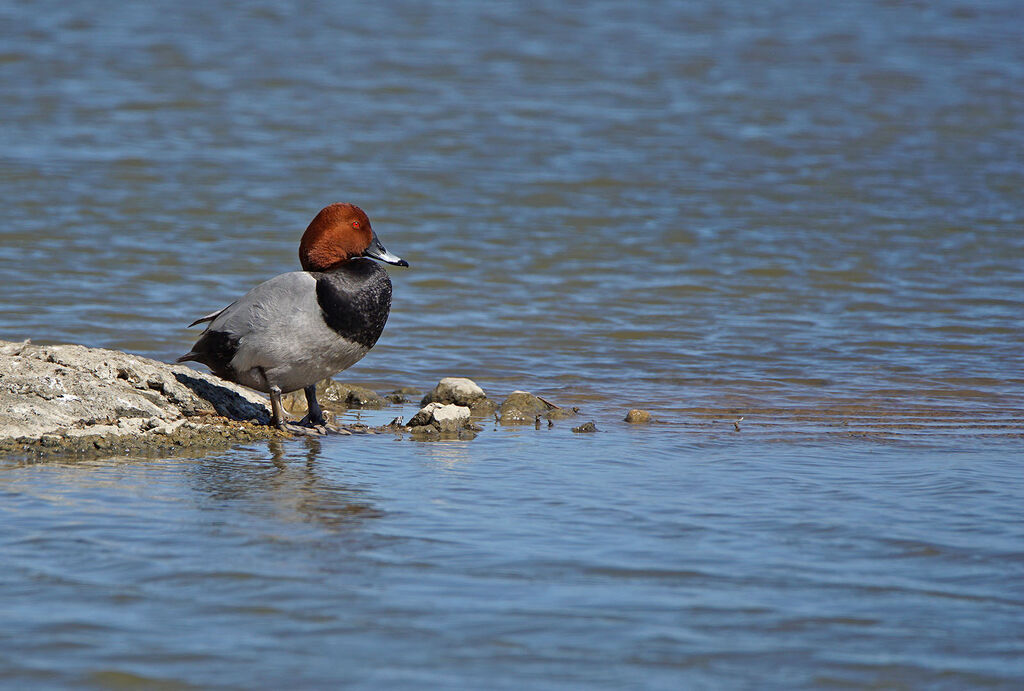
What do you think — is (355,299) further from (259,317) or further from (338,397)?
(338,397)

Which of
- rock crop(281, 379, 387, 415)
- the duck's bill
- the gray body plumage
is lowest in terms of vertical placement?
rock crop(281, 379, 387, 415)

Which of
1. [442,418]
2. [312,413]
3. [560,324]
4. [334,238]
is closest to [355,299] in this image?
[334,238]

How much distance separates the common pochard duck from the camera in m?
6.42

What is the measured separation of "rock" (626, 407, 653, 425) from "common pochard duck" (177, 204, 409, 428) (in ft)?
5.02

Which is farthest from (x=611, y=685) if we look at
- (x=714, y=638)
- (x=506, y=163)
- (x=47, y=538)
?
(x=506, y=163)

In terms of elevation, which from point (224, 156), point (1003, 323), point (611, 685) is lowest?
point (611, 685)

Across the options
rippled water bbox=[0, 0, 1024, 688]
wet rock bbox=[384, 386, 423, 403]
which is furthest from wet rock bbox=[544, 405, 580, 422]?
wet rock bbox=[384, 386, 423, 403]

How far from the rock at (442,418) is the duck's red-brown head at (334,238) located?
80 cm

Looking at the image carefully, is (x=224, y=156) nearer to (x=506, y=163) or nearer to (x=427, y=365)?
(x=506, y=163)

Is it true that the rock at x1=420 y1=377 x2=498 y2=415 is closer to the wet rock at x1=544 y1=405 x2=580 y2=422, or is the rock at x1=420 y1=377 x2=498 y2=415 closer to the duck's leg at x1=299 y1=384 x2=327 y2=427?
the wet rock at x1=544 y1=405 x2=580 y2=422

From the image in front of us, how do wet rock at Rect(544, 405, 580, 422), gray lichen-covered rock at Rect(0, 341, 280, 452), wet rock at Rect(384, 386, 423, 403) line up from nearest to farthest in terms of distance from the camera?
gray lichen-covered rock at Rect(0, 341, 280, 452), wet rock at Rect(544, 405, 580, 422), wet rock at Rect(384, 386, 423, 403)

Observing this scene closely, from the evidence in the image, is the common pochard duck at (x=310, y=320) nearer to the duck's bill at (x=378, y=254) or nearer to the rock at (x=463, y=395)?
the duck's bill at (x=378, y=254)

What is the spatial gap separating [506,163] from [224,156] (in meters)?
3.64

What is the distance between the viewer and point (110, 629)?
12.2 ft
